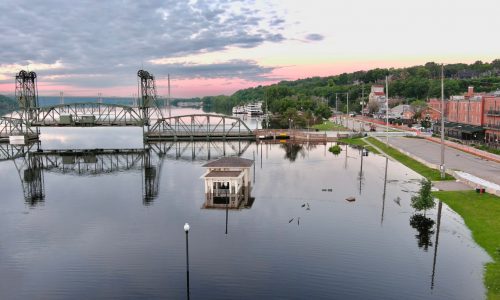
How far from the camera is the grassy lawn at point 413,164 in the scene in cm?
5628

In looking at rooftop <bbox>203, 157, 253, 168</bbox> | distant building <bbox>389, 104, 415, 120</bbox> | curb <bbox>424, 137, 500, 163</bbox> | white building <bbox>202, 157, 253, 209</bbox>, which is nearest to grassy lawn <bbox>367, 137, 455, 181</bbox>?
curb <bbox>424, 137, 500, 163</bbox>

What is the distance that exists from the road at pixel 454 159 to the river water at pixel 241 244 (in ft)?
28.4

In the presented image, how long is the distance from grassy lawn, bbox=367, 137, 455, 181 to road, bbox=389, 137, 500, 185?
2.00 m

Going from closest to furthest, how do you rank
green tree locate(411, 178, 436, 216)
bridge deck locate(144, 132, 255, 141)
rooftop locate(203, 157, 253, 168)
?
green tree locate(411, 178, 436, 216) → rooftop locate(203, 157, 253, 168) → bridge deck locate(144, 132, 255, 141)

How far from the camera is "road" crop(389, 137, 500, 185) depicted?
5500 centimetres

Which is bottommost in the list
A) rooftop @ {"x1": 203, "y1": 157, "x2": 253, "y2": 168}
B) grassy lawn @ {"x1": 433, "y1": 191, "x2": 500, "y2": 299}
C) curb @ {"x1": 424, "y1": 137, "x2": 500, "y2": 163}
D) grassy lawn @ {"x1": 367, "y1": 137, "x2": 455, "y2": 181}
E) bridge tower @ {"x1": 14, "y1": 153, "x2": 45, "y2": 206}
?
bridge tower @ {"x1": 14, "y1": 153, "x2": 45, "y2": 206}

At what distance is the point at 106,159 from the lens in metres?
86.8

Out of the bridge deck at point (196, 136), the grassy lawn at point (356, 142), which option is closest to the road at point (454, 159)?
Result: the grassy lawn at point (356, 142)

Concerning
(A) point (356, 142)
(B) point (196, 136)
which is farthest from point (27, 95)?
(A) point (356, 142)

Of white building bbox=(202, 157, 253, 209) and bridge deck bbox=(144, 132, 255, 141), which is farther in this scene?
bridge deck bbox=(144, 132, 255, 141)

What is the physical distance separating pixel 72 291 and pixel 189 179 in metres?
35.9

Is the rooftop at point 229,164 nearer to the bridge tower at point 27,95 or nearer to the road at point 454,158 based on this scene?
the road at point 454,158

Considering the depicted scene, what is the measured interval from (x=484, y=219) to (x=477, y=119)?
196 feet

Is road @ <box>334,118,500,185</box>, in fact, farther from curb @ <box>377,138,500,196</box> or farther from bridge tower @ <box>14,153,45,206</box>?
bridge tower @ <box>14,153,45,206</box>
